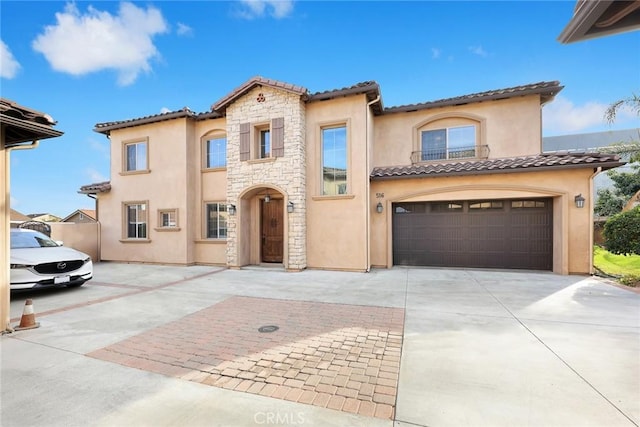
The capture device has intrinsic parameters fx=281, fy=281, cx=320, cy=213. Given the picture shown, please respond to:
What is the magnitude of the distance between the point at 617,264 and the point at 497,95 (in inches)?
334

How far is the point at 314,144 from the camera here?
10750mm

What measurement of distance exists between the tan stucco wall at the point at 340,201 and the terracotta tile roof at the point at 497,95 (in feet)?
7.60

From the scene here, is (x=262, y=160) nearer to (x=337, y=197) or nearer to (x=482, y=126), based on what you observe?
(x=337, y=197)

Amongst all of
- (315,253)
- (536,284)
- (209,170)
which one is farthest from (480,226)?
(209,170)

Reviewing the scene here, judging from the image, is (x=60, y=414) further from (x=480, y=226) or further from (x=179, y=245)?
(x=480, y=226)

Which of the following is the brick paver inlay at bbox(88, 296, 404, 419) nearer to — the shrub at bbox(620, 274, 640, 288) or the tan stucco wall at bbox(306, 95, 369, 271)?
the tan stucco wall at bbox(306, 95, 369, 271)

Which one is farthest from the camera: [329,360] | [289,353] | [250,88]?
[250,88]

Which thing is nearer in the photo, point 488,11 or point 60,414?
point 60,414

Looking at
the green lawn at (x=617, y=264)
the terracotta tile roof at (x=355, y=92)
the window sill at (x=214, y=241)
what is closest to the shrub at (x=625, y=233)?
the green lawn at (x=617, y=264)

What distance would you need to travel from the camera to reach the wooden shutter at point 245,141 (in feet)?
36.5

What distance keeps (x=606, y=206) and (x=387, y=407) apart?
85.8ft

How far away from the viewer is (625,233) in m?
9.28

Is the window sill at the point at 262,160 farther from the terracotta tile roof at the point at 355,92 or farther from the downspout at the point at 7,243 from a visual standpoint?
the downspout at the point at 7,243

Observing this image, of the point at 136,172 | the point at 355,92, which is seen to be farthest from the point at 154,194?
the point at 355,92
